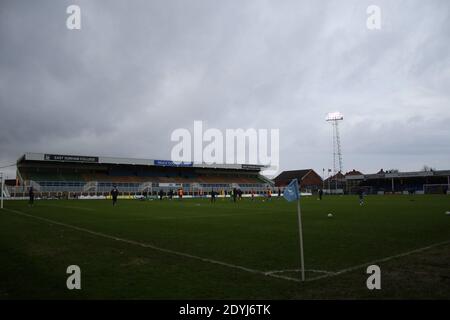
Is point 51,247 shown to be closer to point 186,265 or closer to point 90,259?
point 90,259

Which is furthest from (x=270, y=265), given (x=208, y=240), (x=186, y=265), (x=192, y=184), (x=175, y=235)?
(x=192, y=184)

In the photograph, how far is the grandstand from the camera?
2596 inches

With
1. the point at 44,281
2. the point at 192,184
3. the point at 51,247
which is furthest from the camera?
the point at 192,184

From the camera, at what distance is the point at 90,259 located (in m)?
9.79

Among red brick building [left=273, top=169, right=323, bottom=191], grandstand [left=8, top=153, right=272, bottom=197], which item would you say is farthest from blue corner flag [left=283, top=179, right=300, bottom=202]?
red brick building [left=273, top=169, right=323, bottom=191]

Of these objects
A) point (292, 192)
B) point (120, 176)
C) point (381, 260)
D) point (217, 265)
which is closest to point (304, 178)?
point (120, 176)

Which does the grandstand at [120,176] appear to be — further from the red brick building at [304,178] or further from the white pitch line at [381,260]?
Result: the white pitch line at [381,260]

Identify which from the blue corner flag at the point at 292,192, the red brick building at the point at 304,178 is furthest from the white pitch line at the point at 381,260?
the red brick building at the point at 304,178

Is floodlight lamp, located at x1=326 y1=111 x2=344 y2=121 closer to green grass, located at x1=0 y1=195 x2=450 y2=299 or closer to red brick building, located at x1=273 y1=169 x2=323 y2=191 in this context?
red brick building, located at x1=273 y1=169 x2=323 y2=191

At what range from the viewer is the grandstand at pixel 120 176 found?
65938 mm

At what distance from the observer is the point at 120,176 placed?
270 ft

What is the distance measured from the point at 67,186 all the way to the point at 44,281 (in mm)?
63127

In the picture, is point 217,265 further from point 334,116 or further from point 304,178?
point 304,178

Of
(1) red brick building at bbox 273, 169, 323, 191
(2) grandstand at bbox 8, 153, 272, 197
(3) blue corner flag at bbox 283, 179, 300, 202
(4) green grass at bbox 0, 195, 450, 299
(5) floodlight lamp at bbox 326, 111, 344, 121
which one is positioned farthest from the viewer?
(1) red brick building at bbox 273, 169, 323, 191
